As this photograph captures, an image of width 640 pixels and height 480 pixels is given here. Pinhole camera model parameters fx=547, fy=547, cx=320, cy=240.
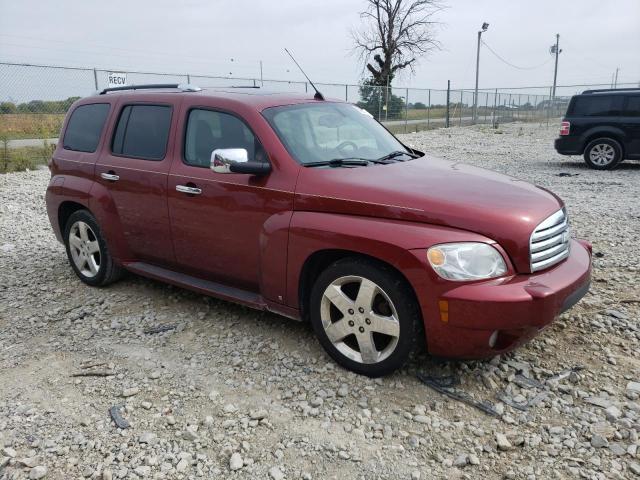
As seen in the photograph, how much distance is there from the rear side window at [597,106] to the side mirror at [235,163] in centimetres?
1107

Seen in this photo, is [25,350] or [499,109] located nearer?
[25,350]

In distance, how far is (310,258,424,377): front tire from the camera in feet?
10.4

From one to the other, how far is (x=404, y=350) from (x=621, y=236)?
4.47m

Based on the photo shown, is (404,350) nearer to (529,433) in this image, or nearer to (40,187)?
(529,433)

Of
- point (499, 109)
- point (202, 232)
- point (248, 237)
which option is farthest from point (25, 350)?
point (499, 109)

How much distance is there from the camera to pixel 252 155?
3828mm

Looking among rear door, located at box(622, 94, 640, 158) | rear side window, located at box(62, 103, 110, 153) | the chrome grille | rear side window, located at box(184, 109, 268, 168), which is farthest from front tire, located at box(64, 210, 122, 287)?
rear door, located at box(622, 94, 640, 158)

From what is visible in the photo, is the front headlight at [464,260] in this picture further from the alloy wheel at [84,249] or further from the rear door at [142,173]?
the alloy wheel at [84,249]

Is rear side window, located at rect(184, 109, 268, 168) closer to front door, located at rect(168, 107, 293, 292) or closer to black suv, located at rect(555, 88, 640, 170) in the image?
front door, located at rect(168, 107, 293, 292)

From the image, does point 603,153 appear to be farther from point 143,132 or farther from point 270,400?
point 270,400

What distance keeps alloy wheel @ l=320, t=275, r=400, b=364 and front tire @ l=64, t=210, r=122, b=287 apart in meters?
2.43

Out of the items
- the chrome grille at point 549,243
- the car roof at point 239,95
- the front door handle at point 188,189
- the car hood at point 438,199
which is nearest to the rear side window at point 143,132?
the car roof at point 239,95

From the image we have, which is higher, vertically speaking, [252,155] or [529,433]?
[252,155]

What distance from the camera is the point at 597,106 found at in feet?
40.2
